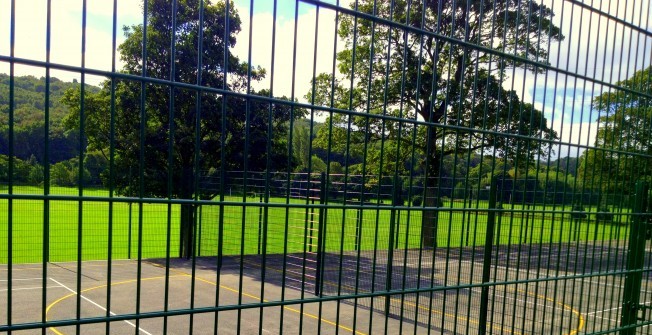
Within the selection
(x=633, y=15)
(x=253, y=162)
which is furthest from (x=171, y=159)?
(x=253, y=162)

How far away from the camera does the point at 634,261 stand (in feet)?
15.5

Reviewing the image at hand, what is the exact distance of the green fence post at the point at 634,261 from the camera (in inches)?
184

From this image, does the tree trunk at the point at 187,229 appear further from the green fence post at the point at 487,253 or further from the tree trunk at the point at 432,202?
the green fence post at the point at 487,253

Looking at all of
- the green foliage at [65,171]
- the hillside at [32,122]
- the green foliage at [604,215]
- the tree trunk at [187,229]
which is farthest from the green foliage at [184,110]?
the green foliage at [65,171]

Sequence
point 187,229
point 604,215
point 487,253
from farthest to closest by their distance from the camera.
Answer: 1. point 187,229
2. point 604,215
3. point 487,253

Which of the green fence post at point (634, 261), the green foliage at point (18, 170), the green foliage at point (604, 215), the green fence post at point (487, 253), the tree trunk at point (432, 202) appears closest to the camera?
the green foliage at point (18, 170)

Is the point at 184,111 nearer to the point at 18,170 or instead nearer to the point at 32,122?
the point at 18,170

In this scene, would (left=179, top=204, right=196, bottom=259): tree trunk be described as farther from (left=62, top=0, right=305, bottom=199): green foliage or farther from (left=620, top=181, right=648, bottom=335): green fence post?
(left=620, top=181, right=648, bottom=335): green fence post

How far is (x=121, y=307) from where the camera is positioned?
11.6 metres

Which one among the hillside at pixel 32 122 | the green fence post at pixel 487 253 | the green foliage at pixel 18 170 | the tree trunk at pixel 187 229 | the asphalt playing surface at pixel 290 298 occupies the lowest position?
the asphalt playing surface at pixel 290 298

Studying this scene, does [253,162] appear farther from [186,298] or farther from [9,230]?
[9,230]

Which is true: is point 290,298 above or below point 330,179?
below

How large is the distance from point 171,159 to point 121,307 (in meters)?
10.9

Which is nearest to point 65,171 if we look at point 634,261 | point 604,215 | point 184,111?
point 604,215
